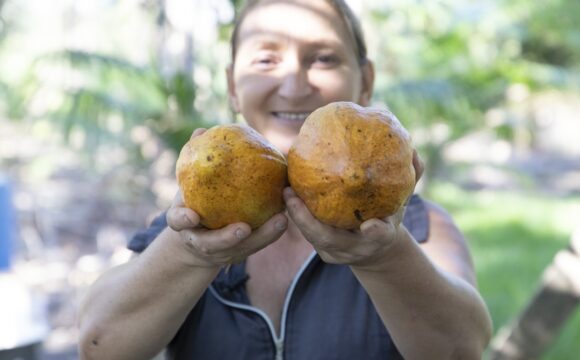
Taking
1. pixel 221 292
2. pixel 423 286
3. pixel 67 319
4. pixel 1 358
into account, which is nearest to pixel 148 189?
pixel 67 319

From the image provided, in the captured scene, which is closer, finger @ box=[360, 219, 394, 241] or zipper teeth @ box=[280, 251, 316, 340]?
finger @ box=[360, 219, 394, 241]

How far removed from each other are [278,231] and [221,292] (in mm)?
487

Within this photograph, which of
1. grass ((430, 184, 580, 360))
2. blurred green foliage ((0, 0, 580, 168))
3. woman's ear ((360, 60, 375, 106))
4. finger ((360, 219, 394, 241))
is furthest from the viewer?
grass ((430, 184, 580, 360))

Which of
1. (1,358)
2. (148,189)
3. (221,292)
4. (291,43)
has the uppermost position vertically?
(291,43)

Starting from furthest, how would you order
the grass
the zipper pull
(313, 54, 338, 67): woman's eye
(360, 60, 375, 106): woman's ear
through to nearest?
the grass
(360, 60, 375, 106): woman's ear
(313, 54, 338, 67): woman's eye
the zipper pull

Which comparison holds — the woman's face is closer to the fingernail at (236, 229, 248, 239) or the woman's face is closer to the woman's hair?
the woman's hair

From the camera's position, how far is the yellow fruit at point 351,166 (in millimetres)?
1179

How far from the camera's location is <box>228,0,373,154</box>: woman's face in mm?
1699

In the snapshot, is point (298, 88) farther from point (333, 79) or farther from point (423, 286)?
point (423, 286)

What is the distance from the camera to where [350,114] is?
1238 millimetres

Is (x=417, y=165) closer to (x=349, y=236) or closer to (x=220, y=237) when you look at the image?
(x=349, y=236)

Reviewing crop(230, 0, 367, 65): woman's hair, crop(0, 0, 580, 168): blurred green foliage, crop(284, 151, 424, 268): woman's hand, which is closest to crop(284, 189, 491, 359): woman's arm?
crop(284, 151, 424, 268): woman's hand

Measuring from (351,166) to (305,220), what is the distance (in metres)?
0.12

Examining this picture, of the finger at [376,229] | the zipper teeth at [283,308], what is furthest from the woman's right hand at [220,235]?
the zipper teeth at [283,308]
